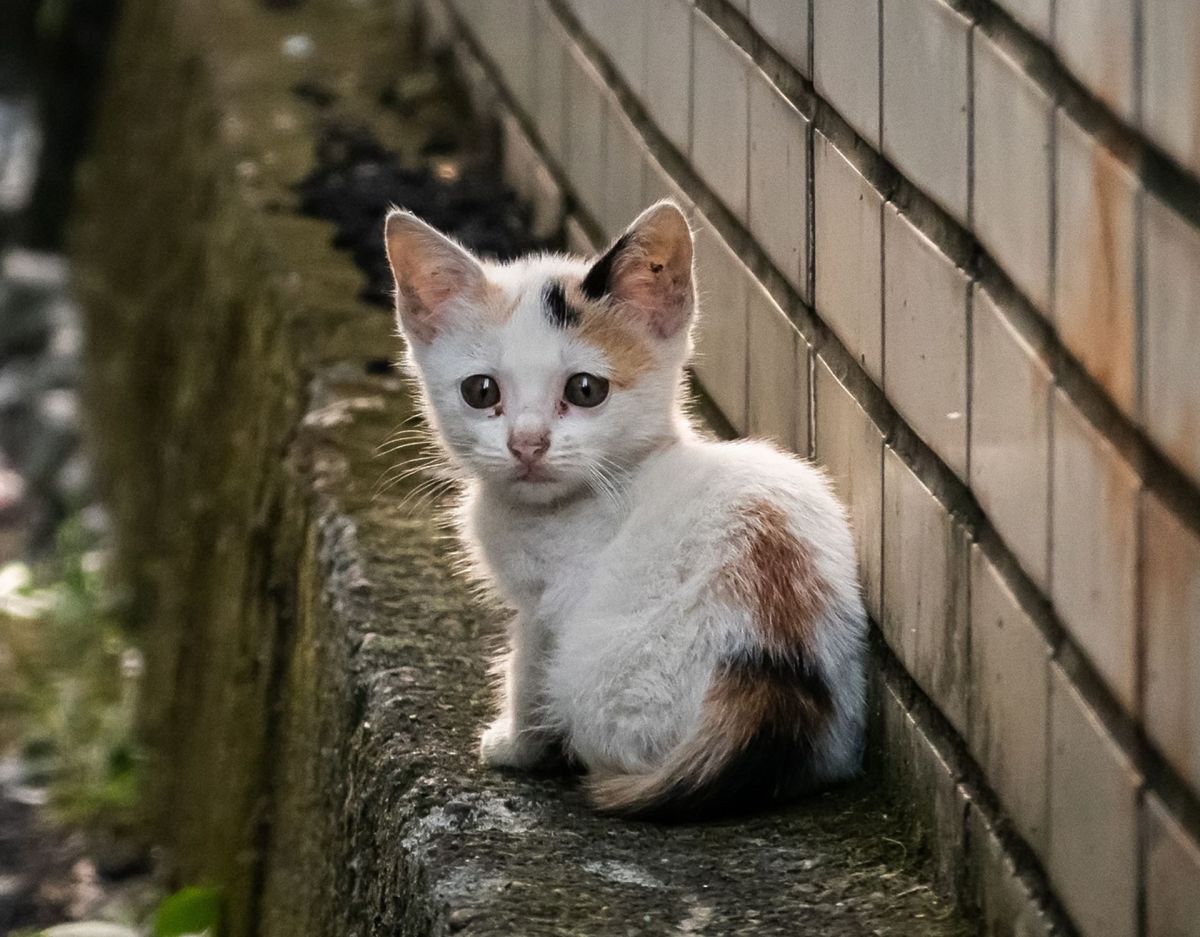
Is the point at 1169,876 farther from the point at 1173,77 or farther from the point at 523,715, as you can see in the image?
the point at 523,715

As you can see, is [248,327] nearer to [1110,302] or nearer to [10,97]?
[1110,302]

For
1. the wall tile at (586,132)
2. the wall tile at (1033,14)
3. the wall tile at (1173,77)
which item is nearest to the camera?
the wall tile at (1173,77)

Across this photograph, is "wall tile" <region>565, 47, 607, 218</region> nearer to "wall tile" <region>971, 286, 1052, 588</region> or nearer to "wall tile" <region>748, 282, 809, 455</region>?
"wall tile" <region>748, 282, 809, 455</region>

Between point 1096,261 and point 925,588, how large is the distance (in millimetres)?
631

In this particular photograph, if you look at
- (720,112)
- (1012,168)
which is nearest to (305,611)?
(720,112)

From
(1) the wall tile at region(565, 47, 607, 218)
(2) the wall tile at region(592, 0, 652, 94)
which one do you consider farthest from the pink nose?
(1) the wall tile at region(565, 47, 607, 218)

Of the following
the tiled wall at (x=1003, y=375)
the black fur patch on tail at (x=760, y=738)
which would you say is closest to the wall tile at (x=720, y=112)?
the tiled wall at (x=1003, y=375)

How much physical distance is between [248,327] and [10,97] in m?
4.76

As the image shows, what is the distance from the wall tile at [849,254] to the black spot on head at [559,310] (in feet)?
1.14

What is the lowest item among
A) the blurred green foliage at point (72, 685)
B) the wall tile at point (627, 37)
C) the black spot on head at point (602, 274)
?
the blurred green foliage at point (72, 685)

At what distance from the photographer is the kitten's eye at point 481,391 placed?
2467mm

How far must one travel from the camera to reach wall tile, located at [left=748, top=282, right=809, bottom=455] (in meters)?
2.61

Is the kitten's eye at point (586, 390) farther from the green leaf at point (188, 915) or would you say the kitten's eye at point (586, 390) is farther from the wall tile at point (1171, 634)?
the green leaf at point (188, 915)

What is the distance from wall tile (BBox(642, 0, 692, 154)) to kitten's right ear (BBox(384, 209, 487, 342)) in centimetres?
73
